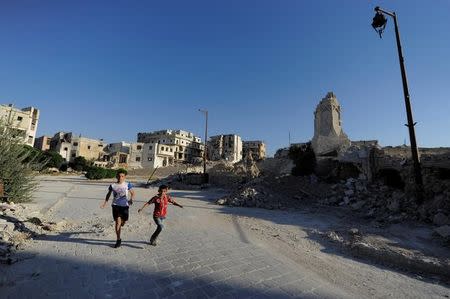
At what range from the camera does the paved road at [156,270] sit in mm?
3980

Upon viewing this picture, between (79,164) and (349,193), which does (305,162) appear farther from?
(79,164)

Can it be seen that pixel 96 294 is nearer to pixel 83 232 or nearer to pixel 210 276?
pixel 210 276

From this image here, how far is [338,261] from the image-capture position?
604 cm

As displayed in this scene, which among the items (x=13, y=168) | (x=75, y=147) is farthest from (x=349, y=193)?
(x=75, y=147)

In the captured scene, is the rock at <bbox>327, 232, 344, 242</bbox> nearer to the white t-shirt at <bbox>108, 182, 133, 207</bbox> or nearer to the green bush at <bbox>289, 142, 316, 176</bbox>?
the white t-shirt at <bbox>108, 182, 133, 207</bbox>

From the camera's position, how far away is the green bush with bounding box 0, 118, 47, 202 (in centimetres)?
973

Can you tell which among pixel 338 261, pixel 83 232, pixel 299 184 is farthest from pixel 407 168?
pixel 83 232

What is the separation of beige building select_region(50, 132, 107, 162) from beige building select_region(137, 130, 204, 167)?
42.2 feet

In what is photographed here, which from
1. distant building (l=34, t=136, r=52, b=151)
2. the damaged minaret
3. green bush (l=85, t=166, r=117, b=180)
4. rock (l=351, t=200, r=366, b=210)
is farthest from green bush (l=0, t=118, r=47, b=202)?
distant building (l=34, t=136, r=52, b=151)

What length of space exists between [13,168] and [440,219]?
1564 cm

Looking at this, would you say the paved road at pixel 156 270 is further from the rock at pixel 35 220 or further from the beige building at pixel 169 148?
the beige building at pixel 169 148

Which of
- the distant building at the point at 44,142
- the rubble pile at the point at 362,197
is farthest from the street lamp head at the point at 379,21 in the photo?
the distant building at the point at 44,142

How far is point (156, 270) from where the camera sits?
4.74 metres

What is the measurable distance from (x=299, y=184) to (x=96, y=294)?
17.0 metres
